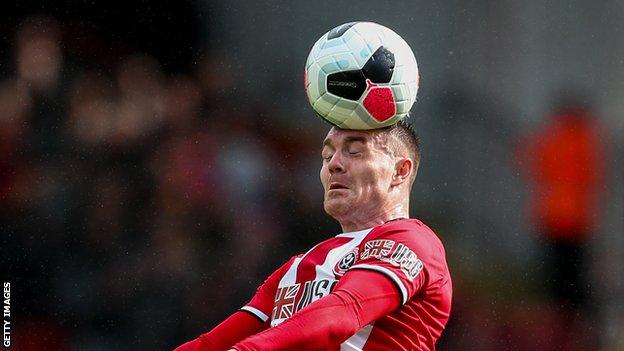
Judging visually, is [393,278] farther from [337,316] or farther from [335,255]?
[335,255]

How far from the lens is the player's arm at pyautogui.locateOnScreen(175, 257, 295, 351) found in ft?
12.0

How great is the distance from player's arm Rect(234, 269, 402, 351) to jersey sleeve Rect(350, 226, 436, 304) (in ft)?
0.09

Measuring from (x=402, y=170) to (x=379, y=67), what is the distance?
34cm

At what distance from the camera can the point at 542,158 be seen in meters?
6.00

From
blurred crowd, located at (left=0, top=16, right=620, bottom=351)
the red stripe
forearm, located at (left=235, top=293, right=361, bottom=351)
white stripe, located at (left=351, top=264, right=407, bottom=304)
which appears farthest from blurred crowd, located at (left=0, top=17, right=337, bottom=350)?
forearm, located at (left=235, top=293, right=361, bottom=351)

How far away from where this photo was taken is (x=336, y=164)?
3.62 meters

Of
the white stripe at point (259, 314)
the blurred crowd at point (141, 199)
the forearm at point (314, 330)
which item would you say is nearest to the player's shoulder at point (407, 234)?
the forearm at point (314, 330)

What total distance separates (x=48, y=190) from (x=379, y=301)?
281cm

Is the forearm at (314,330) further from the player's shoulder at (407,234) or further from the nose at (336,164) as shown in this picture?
the nose at (336,164)

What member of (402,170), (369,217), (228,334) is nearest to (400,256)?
(369,217)

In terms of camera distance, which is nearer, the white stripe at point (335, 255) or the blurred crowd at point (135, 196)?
the white stripe at point (335, 255)

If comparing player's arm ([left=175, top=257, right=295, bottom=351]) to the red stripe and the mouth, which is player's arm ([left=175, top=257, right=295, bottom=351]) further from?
the mouth

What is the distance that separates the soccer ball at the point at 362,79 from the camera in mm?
3562

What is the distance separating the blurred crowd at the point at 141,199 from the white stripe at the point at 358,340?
2.30 metres
